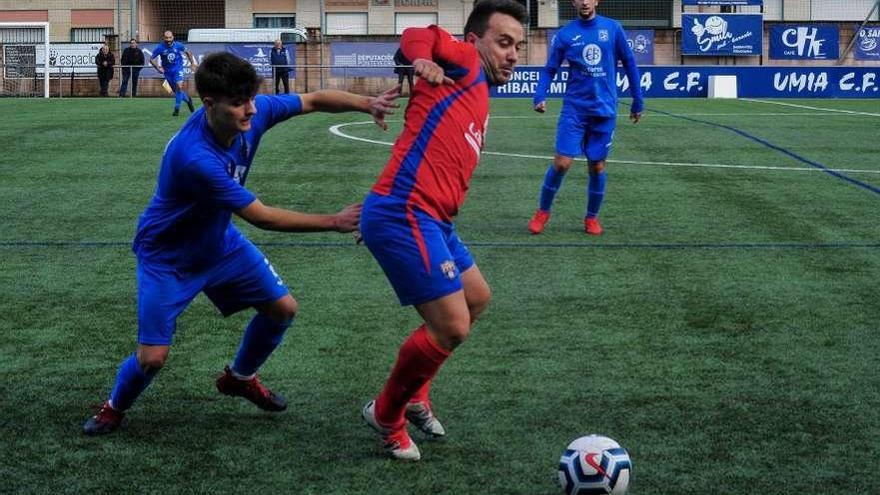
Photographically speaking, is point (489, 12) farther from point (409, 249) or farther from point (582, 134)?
point (582, 134)

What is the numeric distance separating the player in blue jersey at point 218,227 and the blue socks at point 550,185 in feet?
18.6

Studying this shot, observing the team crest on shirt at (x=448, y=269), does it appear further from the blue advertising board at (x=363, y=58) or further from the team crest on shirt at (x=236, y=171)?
the blue advertising board at (x=363, y=58)

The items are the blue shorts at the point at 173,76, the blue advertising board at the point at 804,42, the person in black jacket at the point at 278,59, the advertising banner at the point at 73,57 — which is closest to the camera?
the blue shorts at the point at 173,76

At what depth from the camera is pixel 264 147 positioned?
60.3ft

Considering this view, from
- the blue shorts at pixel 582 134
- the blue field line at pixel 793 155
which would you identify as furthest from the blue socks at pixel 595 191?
the blue field line at pixel 793 155

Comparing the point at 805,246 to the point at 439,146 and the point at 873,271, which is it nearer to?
the point at 873,271

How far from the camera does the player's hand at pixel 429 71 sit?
5.19 metres

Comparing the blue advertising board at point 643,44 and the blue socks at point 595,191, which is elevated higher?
the blue advertising board at point 643,44

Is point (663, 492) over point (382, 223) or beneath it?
beneath

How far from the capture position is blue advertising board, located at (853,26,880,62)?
1720 inches

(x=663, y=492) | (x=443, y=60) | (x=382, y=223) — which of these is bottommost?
(x=663, y=492)

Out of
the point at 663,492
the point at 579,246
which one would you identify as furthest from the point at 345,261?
the point at 663,492

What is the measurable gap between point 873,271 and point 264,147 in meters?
10.4

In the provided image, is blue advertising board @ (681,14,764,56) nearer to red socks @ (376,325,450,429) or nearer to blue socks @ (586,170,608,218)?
blue socks @ (586,170,608,218)
